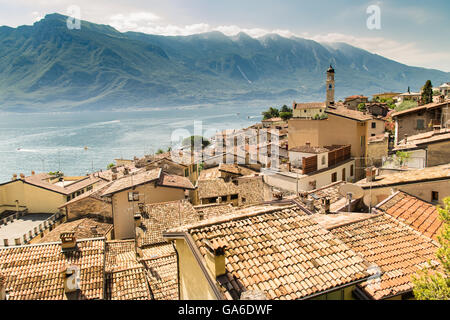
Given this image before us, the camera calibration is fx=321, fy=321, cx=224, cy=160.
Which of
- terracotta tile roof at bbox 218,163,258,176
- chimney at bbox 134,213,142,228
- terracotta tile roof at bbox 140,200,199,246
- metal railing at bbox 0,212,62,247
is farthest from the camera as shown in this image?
terracotta tile roof at bbox 218,163,258,176

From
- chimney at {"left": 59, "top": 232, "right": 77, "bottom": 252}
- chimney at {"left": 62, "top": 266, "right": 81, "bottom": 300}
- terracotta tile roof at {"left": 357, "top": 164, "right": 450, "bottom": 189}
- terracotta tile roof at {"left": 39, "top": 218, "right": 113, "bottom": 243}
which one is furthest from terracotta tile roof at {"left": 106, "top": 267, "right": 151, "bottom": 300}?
terracotta tile roof at {"left": 39, "top": 218, "right": 113, "bottom": 243}

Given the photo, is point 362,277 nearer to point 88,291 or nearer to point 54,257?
point 88,291

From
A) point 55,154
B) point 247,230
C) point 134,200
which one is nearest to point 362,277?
point 247,230

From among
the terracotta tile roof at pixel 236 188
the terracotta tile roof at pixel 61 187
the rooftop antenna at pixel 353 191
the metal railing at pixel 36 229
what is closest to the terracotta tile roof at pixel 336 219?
the rooftop antenna at pixel 353 191

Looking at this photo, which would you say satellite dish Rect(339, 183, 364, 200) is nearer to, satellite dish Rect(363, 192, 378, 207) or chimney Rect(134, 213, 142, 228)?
satellite dish Rect(363, 192, 378, 207)

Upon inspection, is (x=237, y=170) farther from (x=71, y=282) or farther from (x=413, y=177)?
(x=71, y=282)
